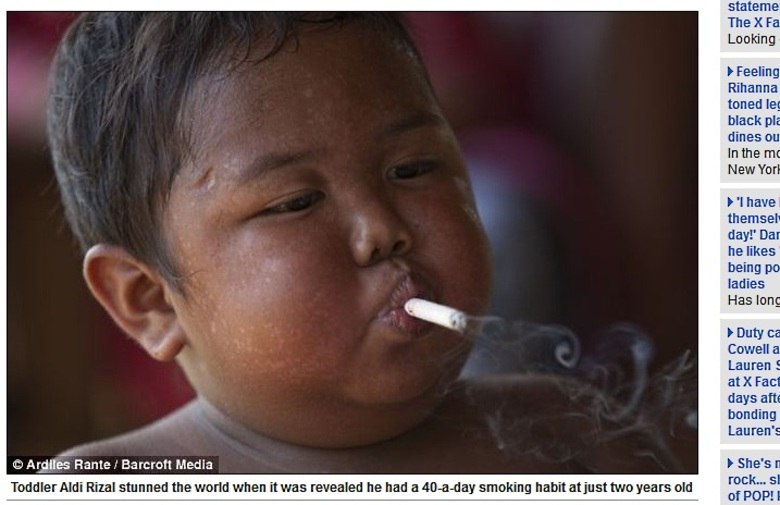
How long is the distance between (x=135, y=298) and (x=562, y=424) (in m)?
0.35

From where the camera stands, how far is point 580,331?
0.88m

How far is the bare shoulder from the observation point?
2.82 ft

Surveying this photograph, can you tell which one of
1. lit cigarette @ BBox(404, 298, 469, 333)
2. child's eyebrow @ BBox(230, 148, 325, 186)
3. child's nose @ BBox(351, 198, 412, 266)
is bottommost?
lit cigarette @ BBox(404, 298, 469, 333)

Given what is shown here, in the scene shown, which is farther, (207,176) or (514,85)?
(514,85)

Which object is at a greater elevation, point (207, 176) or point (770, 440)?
point (207, 176)

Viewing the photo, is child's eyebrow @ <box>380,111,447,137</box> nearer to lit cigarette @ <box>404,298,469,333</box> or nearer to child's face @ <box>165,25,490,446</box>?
child's face @ <box>165,25,490,446</box>

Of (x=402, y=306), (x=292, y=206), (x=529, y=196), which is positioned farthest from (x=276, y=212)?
(x=529, y=196)

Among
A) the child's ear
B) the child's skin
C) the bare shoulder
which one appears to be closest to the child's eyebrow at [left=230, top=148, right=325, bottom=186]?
the child's skin

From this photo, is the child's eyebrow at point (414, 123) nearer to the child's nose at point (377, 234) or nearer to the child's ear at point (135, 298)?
the child's nose at point (377, 234)

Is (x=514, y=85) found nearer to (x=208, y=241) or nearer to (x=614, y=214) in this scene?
(x=614, y=214)

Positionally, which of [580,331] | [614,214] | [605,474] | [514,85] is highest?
[514,85]

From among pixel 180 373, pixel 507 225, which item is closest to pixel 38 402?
pixel 180 373

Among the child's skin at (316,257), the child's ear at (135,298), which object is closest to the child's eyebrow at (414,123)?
the child's skin at (316,257)

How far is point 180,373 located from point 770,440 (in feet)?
1.59
